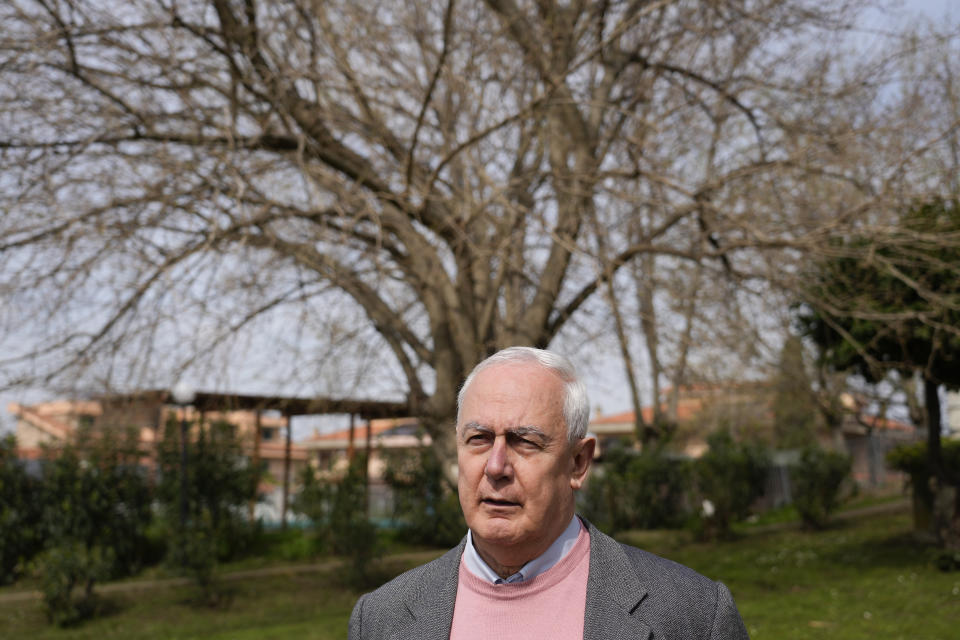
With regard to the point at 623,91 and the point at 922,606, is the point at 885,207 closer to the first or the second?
the point at 623,91

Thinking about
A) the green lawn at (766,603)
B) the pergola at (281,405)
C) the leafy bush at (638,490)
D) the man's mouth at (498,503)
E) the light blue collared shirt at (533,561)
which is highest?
the pergola at (281,405)

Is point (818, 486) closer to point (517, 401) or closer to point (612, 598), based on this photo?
point (612, 598)

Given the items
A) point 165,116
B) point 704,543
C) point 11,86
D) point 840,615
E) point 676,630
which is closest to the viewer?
point 676,630

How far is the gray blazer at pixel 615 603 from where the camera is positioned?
1866 mm

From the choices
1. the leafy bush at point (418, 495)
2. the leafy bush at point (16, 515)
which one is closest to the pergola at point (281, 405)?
the leafy bush at point (418, 495)

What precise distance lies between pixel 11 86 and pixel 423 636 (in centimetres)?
669

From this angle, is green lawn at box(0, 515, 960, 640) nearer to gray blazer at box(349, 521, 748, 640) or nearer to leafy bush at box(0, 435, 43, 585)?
leafy bush at box(0, 435, 43, 585)

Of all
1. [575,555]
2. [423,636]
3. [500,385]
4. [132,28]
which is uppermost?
[132,28]

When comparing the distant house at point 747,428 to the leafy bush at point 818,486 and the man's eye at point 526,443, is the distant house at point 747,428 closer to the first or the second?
the leafy bush at point 818,486

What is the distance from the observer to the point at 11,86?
703 cm

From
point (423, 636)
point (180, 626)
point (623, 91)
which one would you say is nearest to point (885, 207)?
point (623, 91)

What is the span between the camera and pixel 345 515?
39.7ft

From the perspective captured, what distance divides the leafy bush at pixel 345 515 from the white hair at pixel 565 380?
9.99 meters

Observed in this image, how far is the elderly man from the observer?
1.89 m
